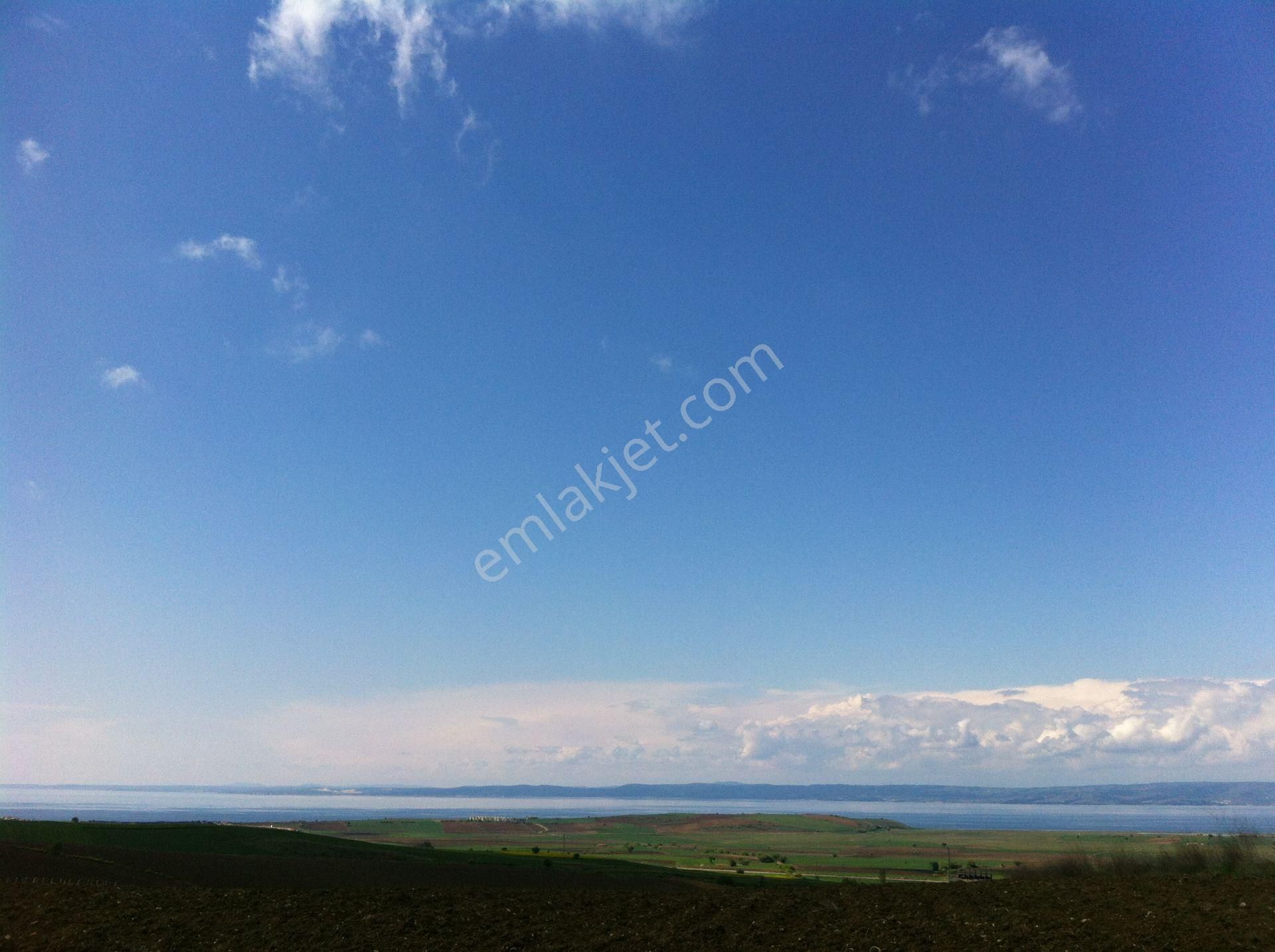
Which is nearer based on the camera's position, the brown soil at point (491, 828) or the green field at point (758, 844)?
the green field at point (758, 844)

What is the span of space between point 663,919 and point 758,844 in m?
133

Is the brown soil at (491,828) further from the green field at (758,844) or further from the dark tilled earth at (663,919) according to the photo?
the dark tilled earth at (663,919)

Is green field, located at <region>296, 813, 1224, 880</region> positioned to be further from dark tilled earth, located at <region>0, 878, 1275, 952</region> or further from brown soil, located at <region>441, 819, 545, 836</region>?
dark tilled earth, located at <region>0, 878, 1275, 952</region>

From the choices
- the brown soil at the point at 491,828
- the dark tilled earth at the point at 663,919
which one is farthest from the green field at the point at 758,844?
the dark tilled earth at the point at 663,919

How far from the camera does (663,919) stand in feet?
62.8

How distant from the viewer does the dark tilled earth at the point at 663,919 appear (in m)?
16.9

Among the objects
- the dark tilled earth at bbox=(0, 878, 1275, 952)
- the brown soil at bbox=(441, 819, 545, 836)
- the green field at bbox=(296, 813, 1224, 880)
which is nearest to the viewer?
the dark tilled earth at bbox=(0, 878, 1275, 952)

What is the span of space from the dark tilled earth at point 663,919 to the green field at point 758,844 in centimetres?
3750

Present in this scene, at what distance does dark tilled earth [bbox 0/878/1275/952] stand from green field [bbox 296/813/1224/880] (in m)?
37.5

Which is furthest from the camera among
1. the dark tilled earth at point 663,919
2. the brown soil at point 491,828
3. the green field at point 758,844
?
the brown soil at point 491,828

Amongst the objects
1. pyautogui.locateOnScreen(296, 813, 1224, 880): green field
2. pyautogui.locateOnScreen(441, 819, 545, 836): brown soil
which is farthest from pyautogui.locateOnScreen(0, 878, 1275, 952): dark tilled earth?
pyautogui.locateOnScreen(441, 819, 545, 836): brown soil

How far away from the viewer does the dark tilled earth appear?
16.9 m

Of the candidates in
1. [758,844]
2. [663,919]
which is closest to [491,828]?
[758,844]

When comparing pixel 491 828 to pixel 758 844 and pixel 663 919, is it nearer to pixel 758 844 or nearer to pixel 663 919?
pixel 758 844
